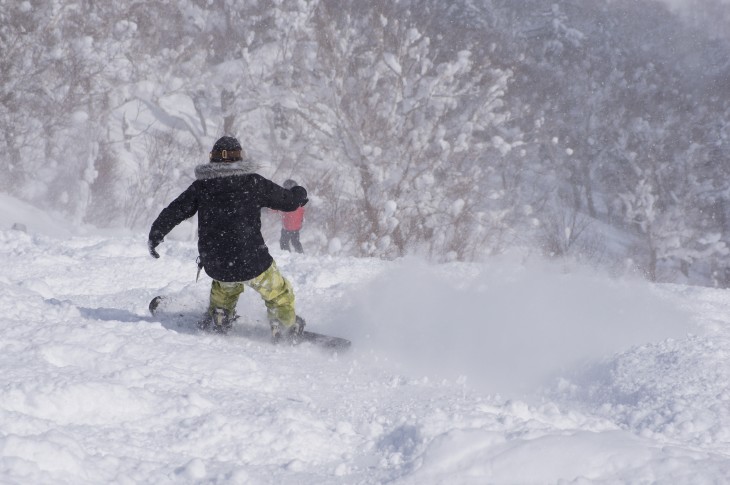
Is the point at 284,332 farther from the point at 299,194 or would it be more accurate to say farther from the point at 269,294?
the point at 299,194

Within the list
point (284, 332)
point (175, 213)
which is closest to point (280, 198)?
point (175, 213)

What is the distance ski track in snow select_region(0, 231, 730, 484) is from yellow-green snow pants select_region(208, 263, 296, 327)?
25 cm

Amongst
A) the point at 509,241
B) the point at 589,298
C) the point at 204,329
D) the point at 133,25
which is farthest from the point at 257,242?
the point at 509,241

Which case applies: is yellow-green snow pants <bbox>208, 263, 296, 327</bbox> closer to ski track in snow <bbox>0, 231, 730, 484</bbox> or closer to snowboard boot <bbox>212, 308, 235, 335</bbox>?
snowboard boot <bbox>212, 308, 235, 335</bbox>

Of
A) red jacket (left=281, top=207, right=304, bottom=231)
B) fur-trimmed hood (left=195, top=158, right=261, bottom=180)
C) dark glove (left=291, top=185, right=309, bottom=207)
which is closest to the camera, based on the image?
fur-trimmed hood (left=195, top=158, right=261, bottom=180)

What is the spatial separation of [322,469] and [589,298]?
4537 millimetres

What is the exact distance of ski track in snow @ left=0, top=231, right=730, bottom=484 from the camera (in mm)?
2756

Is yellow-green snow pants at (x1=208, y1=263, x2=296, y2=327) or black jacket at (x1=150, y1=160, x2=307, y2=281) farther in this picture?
yellow-green snow pants at (x1=208, y1=263, x2=296, y2=327)

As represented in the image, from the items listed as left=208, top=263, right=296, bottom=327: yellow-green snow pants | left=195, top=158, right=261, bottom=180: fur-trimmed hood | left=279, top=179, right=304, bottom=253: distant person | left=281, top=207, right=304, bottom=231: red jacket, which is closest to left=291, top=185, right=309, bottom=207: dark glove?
left=195, top=158, right=261, bottom=180: fur-trimmed hood

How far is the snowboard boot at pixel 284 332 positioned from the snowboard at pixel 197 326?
0.07 ft

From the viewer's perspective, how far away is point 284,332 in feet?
16.9

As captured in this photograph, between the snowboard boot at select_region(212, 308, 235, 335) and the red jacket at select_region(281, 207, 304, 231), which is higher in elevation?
the red jacket at select_region(281, 207, 304, 231)

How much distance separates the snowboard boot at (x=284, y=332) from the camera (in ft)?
16.8

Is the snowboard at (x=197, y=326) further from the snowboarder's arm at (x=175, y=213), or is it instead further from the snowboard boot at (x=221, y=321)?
the snowboarder's arm at (x=175, y=213)
